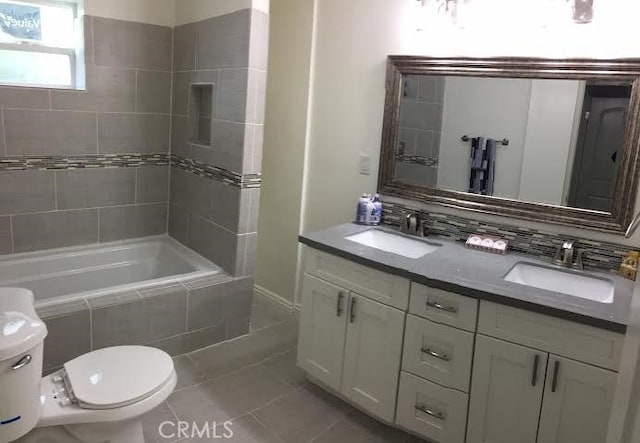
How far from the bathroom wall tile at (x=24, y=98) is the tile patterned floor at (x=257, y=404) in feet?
5.61

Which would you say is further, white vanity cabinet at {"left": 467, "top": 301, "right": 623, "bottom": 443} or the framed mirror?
the framed mirror

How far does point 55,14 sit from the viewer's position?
2.97 m

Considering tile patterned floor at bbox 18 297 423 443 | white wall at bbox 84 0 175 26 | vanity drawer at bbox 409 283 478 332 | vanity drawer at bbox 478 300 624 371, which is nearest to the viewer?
vanity drawer at bbox 478 300 624 371

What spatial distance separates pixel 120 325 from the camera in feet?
8.31

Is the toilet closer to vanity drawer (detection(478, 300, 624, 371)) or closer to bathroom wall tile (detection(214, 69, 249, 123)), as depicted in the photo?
vanity drawer (detection(478, 300, 624, 371))

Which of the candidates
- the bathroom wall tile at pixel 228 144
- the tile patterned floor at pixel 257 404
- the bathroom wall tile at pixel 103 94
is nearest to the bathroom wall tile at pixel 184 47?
the bathroom wall tile at pixel 103 94

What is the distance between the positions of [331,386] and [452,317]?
2.53 feet

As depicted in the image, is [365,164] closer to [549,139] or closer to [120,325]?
[549,139]

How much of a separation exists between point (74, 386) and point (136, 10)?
2.39m

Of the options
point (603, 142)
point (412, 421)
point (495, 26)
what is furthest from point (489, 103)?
point (412, 421)

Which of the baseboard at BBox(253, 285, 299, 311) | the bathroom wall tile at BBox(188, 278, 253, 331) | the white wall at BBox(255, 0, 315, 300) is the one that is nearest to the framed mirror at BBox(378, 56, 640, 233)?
the white wall at BBox(255, 0, 315, 300)

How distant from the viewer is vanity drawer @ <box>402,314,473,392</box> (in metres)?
1.87

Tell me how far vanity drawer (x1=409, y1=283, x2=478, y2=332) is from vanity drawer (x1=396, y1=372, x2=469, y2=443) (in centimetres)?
28

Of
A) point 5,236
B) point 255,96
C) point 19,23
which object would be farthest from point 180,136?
point 5,236
